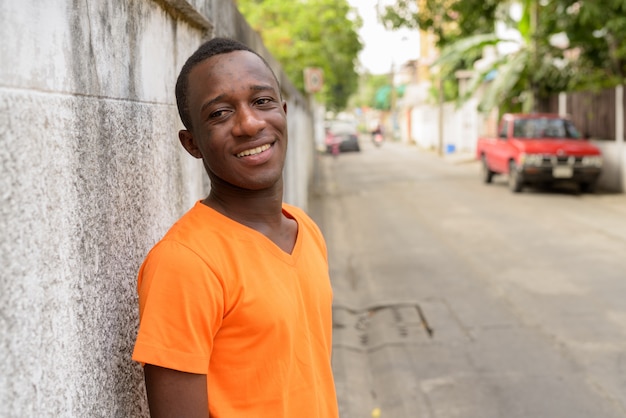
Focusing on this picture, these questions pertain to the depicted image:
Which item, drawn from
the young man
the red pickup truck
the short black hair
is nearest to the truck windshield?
the red pickup truck

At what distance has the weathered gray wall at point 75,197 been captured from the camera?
4.27ft

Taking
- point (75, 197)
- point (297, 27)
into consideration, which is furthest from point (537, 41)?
point (75, 197)

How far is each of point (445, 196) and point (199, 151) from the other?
15.5m

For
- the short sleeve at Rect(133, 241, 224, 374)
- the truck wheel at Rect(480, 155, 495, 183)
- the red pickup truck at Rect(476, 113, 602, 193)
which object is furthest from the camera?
the truck wheel at Rect(480, 155, 495, 183)

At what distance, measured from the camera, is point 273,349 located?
171cm

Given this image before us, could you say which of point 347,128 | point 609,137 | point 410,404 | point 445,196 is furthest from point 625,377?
point 347,128

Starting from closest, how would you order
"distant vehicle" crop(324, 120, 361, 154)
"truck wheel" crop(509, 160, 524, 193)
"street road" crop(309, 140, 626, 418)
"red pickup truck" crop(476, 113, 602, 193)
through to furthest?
1. "street road" crop(309, 140, 626, 418)
2. "red pickup truck" crop(476, 113, 602, 193)
3. "truck wheel" crop(509, 160, 524, 193)
4. "distant vehicle" crop(324, 120, 361, 154)

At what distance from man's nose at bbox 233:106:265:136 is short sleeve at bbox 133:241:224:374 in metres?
0.33

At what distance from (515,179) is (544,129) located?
1.55 meters

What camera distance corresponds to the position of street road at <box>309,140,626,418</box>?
5.21 m

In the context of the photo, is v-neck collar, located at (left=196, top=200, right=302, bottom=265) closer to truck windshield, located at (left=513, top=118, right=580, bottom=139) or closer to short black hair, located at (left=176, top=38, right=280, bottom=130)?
short black hair, located at (left=176, top=38, right=280, bottom=130)

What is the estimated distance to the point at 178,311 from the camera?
61.4 inches

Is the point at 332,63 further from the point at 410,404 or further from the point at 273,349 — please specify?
the point at 273,349

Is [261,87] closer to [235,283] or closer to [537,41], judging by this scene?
[235,283]
